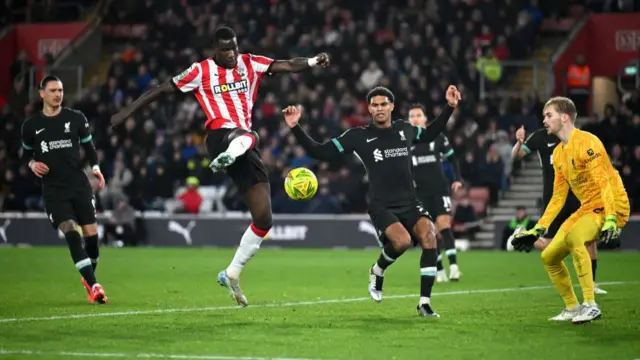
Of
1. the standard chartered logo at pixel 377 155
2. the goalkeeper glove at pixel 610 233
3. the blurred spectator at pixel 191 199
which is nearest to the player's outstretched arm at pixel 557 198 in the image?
the goalkeeper glove at pixel 610 233

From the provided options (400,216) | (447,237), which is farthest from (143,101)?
(447,237)

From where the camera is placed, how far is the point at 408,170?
A: 13250 millimetres

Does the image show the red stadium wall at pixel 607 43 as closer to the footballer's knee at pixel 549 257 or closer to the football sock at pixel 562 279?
the football sock at pixel 562 279

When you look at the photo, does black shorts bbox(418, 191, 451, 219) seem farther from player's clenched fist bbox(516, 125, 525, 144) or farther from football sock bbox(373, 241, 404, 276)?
football sock bbox(373, 241, 404, 276)

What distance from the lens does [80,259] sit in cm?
1428

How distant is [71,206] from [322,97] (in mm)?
17937

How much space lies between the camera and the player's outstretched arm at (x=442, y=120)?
1277 centimetres

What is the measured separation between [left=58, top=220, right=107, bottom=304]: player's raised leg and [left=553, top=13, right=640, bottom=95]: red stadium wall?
69.2 feet

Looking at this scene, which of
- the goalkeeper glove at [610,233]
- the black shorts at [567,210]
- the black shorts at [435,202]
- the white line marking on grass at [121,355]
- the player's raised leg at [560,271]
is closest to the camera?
the white line marking on grass at [121,355]

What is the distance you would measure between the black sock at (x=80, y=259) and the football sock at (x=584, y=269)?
5.99 metres

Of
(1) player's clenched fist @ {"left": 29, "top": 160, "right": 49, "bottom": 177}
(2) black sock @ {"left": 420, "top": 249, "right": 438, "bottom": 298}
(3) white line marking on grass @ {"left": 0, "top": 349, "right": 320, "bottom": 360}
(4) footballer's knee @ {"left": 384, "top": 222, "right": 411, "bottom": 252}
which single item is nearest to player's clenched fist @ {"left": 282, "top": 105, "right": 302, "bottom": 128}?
(4) footballer's knee @ {"left": 384, "top": 222, "right": 411, "bottom": 252}

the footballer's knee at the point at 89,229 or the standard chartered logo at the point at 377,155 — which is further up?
the standard chartered logo at the point at 377,155

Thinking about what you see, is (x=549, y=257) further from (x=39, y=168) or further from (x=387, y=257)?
(x=39, y=168)

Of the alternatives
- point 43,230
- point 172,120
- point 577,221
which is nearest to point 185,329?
point 577,221
